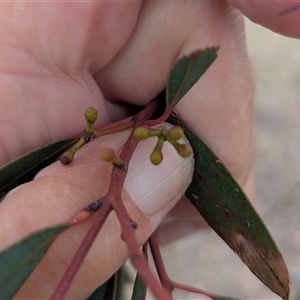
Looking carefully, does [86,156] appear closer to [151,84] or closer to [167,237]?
[151,84]

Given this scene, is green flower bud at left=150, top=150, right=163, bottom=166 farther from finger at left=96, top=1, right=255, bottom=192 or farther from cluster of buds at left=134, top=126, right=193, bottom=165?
finger at left=96, top=1, right=255, bottom=192

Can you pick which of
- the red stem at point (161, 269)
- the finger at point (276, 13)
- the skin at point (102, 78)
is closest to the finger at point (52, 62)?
the skin at point (102, 78)

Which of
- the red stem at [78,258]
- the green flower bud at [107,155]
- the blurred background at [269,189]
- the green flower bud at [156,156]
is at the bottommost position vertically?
the blurred background at [269,189]

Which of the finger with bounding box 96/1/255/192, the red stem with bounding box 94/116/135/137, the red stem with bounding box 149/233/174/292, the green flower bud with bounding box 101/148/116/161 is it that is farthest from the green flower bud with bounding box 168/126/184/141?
the red stem with bounding box 149/233/174/292

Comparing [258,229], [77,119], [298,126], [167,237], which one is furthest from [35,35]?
[298,126]

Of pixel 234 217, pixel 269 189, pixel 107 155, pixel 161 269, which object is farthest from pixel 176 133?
pixel 269 189

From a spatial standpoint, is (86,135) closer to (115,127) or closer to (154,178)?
(115,127)

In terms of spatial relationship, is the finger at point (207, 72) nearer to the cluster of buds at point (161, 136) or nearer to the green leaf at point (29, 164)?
the green leaf at point (29, 164)
